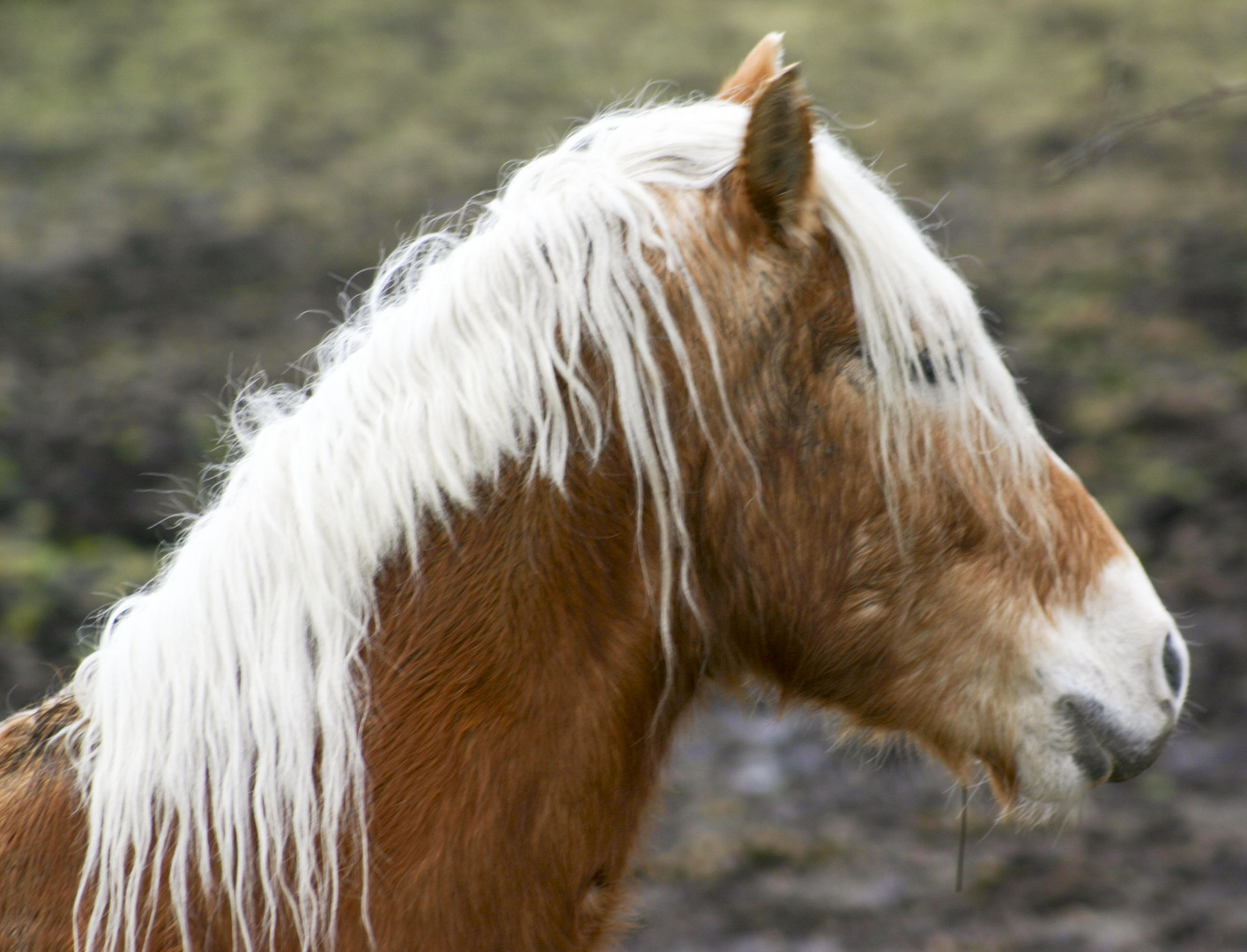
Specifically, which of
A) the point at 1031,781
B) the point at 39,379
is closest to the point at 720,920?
the point at 1031,781

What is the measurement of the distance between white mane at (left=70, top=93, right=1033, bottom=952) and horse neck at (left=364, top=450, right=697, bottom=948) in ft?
0.13

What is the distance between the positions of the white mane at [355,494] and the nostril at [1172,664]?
1.40 ft

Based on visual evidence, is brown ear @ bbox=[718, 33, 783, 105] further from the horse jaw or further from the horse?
the horse jaw

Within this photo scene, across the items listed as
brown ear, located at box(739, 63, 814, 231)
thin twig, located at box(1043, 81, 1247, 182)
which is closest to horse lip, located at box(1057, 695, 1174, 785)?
brown ear, located at box(739, 63, 814, 231)

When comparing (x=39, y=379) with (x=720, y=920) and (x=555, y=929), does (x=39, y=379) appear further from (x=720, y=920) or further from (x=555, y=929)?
(x=555, y=929)

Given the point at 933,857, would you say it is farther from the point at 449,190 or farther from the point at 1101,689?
the point at 449,190

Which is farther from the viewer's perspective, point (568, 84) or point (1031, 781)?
point (568, 84)

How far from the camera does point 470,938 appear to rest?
4.78 ft

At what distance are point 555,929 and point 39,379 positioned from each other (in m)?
6.06

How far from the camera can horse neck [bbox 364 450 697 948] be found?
1458mm

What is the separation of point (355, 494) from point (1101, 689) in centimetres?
111

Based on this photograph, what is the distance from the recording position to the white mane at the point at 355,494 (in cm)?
144

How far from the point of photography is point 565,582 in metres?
1.50

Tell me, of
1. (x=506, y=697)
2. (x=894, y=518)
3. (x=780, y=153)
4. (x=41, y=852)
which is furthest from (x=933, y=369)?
(x=41, y=852)
